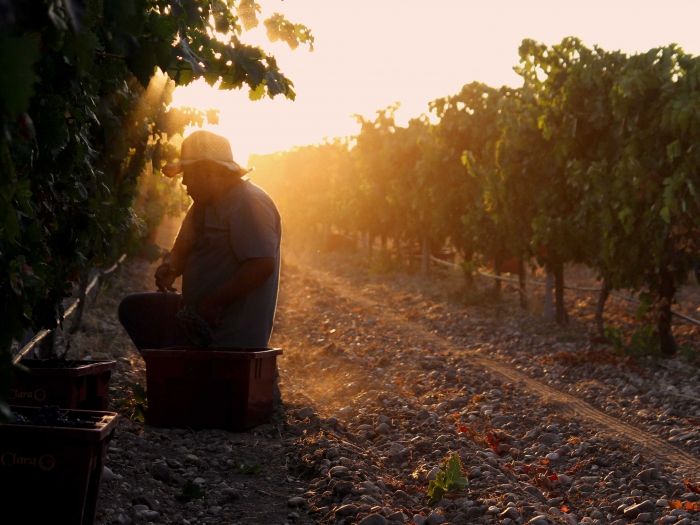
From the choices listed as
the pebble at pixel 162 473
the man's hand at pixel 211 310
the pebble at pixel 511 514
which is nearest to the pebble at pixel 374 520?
the pebble at pixel 511 514

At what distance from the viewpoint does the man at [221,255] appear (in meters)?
5.05

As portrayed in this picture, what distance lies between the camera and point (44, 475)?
2.61 meters

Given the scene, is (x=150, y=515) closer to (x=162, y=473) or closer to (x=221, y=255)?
(x=162, y=473)

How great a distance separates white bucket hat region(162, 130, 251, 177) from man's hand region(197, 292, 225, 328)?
2.90ft

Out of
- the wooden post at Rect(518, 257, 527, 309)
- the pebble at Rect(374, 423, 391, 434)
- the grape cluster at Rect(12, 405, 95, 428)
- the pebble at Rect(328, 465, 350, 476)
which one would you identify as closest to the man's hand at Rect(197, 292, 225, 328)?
the pebble at Rect(374, 423, 391, 434)

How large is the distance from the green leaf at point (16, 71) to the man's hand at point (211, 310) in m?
3.78

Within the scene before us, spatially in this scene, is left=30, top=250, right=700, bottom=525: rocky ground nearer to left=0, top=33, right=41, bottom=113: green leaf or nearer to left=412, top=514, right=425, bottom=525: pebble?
left=412, top=514, right=425, bottom=525: pebble

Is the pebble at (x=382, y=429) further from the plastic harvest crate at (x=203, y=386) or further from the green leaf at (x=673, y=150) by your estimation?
the green leaf at (x=673, y=150)

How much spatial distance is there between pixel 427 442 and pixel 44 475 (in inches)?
112

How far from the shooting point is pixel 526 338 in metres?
10.7

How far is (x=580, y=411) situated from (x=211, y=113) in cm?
467

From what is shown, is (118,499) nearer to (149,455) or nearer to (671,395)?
(149,455)

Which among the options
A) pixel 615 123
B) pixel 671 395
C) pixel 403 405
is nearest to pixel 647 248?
pixel 615 123

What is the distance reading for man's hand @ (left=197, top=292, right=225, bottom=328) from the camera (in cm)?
510
